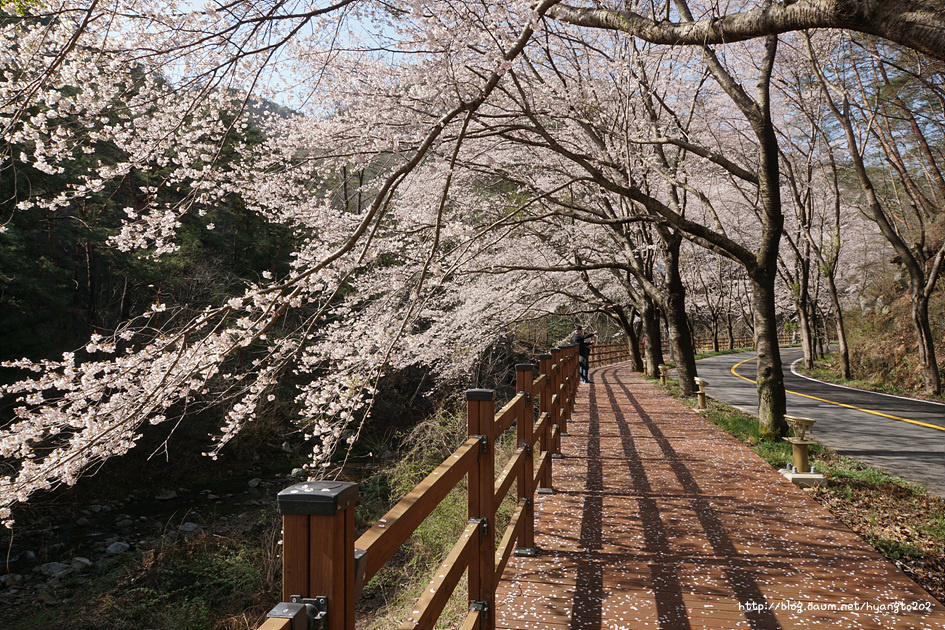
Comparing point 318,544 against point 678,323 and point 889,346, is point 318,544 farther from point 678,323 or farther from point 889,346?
point 889,346

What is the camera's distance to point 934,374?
1510 centimetres

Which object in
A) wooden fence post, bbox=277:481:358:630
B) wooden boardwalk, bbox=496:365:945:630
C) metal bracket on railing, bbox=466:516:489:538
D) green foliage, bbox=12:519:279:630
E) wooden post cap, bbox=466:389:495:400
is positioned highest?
wooden post cap, bbox=466:389:495:400

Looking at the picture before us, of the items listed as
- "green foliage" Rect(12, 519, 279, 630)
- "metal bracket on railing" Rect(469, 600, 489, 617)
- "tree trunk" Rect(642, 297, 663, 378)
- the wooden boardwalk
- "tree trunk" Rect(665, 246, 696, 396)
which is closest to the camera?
"metal bracket on railing" Rect(469, 600, 489, 617)

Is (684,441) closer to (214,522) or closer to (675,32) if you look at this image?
(675,32)

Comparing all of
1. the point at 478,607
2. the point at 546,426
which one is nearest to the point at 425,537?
the point at 546,426

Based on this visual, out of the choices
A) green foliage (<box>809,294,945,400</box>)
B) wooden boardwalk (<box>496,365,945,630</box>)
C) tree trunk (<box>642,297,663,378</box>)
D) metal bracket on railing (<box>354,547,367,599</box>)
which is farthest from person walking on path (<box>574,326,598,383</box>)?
metal bracket on railing (<box>354,547,367,599</box>)

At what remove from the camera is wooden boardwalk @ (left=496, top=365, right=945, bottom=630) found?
3438 millimetres

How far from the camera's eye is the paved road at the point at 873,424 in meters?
7.66

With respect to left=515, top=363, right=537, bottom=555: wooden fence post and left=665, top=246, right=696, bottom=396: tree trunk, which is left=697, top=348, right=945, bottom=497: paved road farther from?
left=515, top=363, right=537, bottom=555: wooden fence post

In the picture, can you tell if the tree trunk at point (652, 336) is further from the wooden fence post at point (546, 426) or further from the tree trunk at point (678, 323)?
the wooden fence post at point (546, 426)

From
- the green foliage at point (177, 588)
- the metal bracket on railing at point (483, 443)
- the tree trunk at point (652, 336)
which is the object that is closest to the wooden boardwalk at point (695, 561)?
the metal bracket on railing at point (483, 443)

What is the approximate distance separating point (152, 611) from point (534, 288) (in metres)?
12.0

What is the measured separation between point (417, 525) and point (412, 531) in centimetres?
5

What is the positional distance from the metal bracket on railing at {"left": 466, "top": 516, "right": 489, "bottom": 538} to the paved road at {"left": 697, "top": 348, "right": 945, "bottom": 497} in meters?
5.95
